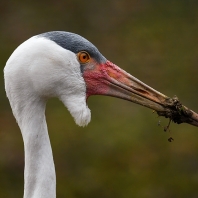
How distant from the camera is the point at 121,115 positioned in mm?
17078

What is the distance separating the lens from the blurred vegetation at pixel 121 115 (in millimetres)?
14859

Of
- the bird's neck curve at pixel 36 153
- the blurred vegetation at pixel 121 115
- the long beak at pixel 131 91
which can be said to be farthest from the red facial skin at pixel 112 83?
the blurred vegetation at pixel 121 115

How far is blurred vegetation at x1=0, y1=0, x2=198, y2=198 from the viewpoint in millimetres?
14859

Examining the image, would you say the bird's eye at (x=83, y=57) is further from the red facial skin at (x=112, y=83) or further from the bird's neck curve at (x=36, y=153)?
the bird's neck curve at (x=36, y=153)

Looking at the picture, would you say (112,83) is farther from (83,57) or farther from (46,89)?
(46,89)

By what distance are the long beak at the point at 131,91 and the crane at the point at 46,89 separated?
0.04 feet

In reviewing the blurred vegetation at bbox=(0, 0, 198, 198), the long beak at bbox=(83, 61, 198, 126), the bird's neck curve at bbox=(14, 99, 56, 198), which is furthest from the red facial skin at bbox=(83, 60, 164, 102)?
the blurred vegetation at bbox=(0, 0, 198, 198)

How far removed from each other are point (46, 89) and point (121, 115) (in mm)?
9407

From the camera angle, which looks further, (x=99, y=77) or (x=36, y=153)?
(x=99, y=77)

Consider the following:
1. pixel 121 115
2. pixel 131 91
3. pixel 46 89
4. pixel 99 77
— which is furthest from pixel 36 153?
pixel 121 115

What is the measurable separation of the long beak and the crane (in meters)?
0.01

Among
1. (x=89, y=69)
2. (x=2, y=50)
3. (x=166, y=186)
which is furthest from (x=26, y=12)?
(x=89, y=69)

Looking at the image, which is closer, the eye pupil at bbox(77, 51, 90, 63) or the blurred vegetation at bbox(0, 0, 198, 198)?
the eye pupil at bbox(77, 51, 90, 63)

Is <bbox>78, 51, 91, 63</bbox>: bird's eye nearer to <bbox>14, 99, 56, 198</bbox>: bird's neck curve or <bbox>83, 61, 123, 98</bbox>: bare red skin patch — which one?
<bbox>83, 61, 123, 98</bbox>: bare red skin patch
